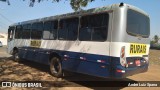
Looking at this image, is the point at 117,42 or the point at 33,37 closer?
the point at 117,42

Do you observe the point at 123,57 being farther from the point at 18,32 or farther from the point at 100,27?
the point at 18,32

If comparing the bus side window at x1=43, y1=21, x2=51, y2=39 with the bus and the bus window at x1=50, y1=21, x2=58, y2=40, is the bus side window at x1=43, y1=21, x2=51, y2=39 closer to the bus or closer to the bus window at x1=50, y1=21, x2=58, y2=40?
the bus

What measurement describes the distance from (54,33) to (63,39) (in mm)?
945

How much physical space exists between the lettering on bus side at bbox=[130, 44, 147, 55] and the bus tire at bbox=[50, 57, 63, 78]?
3.90m

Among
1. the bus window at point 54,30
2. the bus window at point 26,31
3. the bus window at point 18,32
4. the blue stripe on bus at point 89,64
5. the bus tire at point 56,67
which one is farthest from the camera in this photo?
the bus window at point 18,32

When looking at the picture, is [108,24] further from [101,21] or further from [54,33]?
[54,33]

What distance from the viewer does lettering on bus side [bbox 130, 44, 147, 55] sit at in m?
8.71

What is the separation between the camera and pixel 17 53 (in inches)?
658

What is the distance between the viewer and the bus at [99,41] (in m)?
8.24

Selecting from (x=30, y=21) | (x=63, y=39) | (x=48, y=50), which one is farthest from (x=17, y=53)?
(x=63, y=39)

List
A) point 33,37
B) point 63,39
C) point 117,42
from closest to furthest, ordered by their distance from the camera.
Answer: point 117,42, point 63,39, point 33,37

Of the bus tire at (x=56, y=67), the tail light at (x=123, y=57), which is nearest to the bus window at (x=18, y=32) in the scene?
the bus tire at (x=56, y=67)

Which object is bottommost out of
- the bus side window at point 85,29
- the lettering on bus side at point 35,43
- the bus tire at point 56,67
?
→ the bus tire at point 56,67

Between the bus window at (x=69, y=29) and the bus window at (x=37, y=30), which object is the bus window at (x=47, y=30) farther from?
the bus window at (x=69, y=29)
